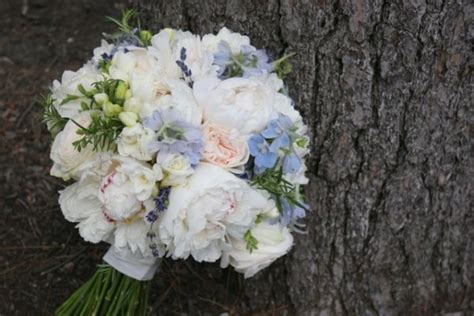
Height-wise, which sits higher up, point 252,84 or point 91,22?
point 252,84

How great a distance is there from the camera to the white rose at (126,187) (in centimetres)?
160

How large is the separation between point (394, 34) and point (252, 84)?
45cm

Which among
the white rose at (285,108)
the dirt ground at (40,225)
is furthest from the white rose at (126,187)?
the dirt ground at (40,225)

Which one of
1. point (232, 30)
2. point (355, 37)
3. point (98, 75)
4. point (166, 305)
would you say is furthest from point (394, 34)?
point (166, 305)

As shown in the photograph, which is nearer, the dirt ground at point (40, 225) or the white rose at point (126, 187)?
the white rose at point (126, 187)

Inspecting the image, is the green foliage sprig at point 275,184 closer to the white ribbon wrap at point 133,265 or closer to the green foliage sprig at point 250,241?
the green foliage sprig at point 250,241

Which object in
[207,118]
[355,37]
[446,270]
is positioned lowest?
[446,270]

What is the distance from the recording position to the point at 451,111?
2.04 m

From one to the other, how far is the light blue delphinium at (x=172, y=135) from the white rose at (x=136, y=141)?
0.04 ft

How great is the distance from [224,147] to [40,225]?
4.03 ft

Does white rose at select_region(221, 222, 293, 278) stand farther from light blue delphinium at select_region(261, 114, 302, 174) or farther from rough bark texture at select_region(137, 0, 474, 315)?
rough bark texture at select_region(137, 0, 474, 315)

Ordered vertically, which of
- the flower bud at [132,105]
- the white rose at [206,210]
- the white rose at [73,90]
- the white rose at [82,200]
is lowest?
the white rose at [82,200]

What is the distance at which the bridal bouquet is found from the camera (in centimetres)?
161

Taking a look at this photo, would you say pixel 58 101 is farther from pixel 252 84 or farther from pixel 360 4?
pixel 360 4
